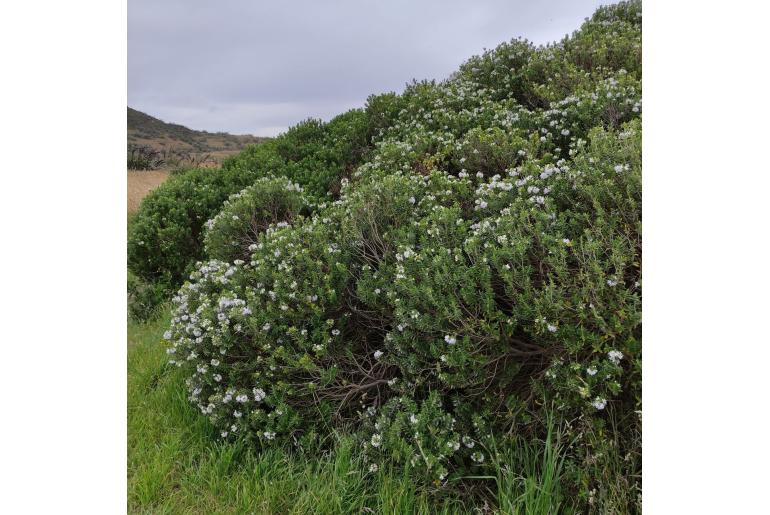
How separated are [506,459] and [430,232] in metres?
1.06

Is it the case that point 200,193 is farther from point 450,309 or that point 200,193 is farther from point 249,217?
point 450,309

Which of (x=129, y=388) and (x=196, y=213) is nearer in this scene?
(x=129, y=388)

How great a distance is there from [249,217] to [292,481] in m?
1.95

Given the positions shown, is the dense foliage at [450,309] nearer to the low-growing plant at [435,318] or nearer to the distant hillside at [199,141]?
the low-growing plant at [435,318]

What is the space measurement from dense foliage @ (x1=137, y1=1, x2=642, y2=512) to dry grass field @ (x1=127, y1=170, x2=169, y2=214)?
15.4ft

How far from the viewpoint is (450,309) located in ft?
7.70

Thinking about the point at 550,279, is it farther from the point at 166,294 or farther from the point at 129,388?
the point at 166,294

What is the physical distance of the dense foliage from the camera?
2193mm

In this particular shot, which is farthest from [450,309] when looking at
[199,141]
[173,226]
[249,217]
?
[199,141]

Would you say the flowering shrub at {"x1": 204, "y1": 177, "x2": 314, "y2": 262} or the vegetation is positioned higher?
the vegetation

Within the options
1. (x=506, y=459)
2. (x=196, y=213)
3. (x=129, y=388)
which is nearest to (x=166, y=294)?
(x=196, y=213)

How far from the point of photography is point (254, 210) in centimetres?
405

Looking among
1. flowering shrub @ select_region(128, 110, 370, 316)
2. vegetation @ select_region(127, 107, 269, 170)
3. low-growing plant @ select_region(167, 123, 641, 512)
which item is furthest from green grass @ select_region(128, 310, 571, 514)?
vegetation @ select_region(127, 107, 269, 170)

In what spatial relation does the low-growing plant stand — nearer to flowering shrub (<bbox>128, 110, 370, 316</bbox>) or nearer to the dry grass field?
flowering shrub (<bbox>128, 110, 370, 316</bbox>)
